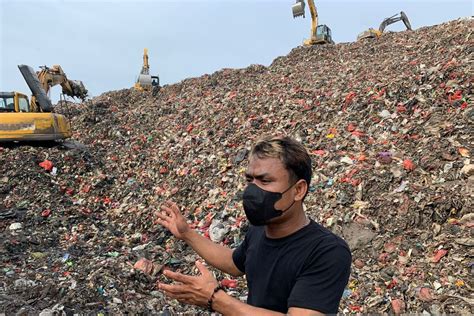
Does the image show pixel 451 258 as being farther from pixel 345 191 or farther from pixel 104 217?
pixel 104 217

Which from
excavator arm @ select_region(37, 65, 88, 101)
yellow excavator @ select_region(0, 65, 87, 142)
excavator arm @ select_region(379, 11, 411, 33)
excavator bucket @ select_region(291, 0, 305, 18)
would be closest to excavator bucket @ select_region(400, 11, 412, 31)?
excavator arm @ select_region(379, 11, 411, 33)

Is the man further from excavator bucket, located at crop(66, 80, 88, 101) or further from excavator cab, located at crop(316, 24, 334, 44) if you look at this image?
excavator cab, located at crop(316, 24, 334, 44)

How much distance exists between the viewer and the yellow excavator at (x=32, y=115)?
35.1 feet

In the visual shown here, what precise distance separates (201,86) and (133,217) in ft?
30.8

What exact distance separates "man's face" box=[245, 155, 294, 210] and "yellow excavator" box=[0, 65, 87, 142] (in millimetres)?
10482

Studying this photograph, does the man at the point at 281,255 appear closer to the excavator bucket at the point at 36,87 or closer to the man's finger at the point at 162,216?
the man's finger at the point at 162,216

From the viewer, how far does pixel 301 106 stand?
1013 cm

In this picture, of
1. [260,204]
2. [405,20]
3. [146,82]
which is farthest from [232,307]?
[405,20]

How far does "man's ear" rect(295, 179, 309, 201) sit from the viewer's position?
1.92 meters

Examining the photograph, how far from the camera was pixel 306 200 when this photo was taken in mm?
6609

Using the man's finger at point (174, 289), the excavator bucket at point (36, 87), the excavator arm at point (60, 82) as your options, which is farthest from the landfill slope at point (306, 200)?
the man's finger at point (174, 289)

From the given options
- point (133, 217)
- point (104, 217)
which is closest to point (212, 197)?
point (133, 217)

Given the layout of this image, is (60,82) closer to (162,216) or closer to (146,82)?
(146,82)

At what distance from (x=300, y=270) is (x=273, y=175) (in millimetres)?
447
